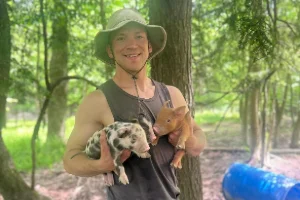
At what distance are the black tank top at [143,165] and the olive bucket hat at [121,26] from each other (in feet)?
0.93

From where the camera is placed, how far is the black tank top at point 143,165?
1.85 meters

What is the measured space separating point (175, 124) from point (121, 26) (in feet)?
2.10

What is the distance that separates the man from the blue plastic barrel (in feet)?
10.6

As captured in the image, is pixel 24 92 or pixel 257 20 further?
pixel 24 92

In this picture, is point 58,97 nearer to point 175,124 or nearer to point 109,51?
point 109,51

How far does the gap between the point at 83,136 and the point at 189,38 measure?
1.81 m

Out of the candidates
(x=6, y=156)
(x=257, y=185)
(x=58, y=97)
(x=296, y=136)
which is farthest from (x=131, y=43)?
(x=296, y=136)

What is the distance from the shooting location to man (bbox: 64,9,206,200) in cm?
185

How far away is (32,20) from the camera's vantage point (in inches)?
194

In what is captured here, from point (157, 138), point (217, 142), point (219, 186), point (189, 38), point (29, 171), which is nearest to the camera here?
point (157, 138)

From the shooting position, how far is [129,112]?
6.11 ft

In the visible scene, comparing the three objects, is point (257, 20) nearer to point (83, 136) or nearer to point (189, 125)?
point (189, 125)

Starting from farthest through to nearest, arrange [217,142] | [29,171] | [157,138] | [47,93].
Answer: [217,142] → [29,171] → [47,93] → [157,138]

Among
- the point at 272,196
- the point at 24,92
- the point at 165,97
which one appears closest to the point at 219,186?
the point at 272,196
